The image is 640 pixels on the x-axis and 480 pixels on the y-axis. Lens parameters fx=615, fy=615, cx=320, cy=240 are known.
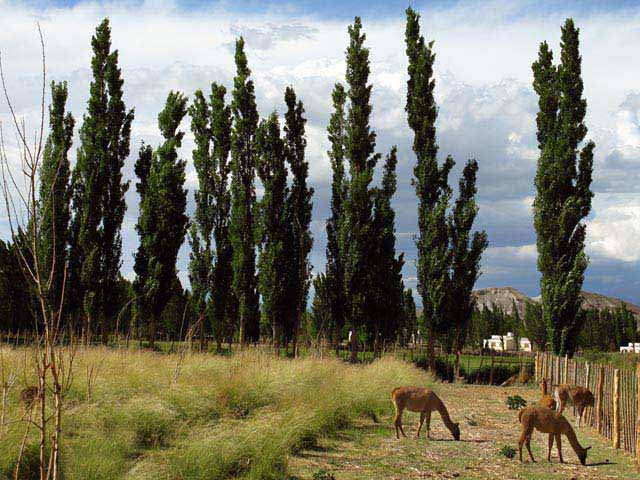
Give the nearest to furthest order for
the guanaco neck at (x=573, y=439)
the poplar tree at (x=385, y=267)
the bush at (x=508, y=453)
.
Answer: the guanaco neck at (x=573, y=439)
the bush at (x=508, y=453)
the poplar tree at (x=385, y=267)

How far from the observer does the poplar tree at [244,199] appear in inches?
969

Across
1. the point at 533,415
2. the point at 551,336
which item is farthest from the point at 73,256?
the point at 533,415

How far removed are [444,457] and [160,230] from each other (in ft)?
58.2

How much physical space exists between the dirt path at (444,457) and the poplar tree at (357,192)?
1142 centimetres

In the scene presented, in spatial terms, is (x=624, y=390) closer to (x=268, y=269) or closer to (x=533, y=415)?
(x=533, y=415)

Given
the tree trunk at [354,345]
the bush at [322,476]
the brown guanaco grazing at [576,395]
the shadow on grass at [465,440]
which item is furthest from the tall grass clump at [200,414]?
the tree trunk at [354,345]

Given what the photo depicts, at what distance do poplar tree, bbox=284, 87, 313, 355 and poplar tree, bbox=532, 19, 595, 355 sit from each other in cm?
885

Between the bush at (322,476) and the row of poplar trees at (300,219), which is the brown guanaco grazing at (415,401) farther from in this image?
the row of poplar trees at (300,219)

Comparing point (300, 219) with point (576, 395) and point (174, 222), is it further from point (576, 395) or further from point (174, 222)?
point (576, 395)

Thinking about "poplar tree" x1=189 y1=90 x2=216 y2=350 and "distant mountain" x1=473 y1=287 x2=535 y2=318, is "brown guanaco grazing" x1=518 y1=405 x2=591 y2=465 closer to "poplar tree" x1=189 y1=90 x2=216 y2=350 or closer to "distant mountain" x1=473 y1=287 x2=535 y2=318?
"poplar tree" x1=189 y1=90 x2=216 y2=350

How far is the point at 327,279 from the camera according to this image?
2372 cm

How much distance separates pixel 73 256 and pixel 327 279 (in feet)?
32.5

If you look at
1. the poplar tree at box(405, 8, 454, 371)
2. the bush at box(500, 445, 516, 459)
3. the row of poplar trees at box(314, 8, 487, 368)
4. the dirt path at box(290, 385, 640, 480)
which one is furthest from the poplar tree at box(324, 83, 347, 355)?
the bush at box(500, 445, 516, 459)

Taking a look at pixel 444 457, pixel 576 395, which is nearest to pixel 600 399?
pixel 576 395
